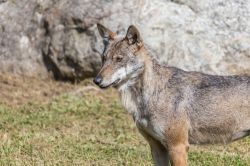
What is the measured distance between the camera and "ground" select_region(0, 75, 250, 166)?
10109 mm

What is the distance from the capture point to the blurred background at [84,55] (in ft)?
38.1

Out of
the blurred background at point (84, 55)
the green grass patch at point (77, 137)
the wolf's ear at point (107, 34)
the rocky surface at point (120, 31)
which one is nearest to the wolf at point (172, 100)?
the wolf's ear at point (107, 34)

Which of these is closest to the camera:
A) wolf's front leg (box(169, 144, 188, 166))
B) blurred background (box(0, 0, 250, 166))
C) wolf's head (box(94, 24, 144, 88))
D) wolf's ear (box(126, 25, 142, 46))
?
wolf's front leg (box(169, 144, 188, 166))

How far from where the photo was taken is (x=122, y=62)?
8.38 metres

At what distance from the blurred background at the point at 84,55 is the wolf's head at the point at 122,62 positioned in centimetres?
252

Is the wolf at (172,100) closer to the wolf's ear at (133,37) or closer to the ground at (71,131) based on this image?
the wolf's ear at (133,37)

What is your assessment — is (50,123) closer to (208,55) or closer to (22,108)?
(22,108)

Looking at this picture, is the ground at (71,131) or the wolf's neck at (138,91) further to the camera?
the ground at (71,131)

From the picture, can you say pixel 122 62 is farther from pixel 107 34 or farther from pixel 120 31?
pixel 120 31

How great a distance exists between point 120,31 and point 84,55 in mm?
898

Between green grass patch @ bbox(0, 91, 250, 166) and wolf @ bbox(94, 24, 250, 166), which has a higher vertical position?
wolf @ bbox(94, 24, 250, 166)

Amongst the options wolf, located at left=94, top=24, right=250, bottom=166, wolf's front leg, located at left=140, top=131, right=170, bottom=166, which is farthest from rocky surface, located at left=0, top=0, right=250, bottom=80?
wolf's front leg, located at left=140, top=131, right=170, bottom=166

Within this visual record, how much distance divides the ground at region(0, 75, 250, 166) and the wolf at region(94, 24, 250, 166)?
1.49m

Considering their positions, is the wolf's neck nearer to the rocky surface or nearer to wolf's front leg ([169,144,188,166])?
wolf's front leg ([169,144,188,166])
